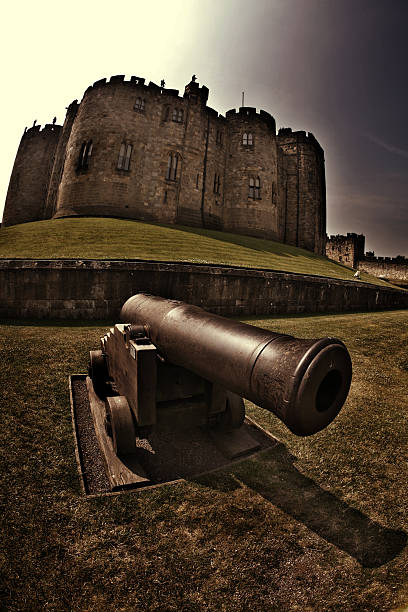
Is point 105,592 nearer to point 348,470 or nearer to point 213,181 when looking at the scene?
point 348,470

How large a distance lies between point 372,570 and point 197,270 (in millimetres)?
8026

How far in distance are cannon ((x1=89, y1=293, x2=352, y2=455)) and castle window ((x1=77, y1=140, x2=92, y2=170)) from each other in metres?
23.3

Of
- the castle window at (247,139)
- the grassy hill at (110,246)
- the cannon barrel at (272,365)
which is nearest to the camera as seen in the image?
the cannon barrel at (272,365)

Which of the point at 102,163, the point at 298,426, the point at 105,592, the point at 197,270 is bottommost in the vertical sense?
the point at 105,592

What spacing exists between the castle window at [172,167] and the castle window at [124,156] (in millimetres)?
3177

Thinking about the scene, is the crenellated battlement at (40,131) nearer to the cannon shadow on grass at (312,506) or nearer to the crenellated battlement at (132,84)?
the crenellated battlement at (132,84)

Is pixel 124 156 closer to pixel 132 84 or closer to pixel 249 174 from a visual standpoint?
Answer: pixel 132 84

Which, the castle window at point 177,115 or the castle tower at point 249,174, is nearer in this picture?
the castle window at point 177,115

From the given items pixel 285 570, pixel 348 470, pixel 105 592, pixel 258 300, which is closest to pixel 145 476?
pixel 105 592

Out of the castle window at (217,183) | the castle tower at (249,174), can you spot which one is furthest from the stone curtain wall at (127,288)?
the castle window at (217,183)

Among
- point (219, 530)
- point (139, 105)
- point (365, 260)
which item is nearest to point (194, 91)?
point (139, 105)

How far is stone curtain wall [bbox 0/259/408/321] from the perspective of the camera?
26.8ft

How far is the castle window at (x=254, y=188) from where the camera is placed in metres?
27.5

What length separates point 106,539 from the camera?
2205mm
